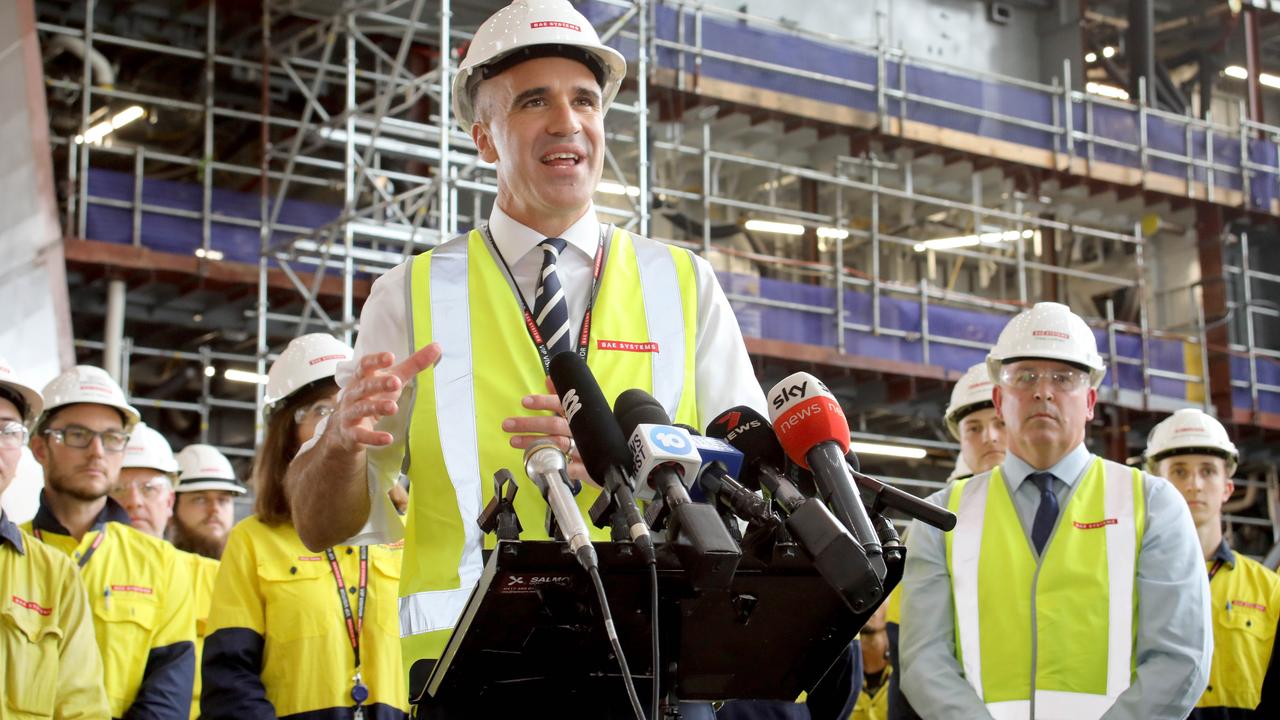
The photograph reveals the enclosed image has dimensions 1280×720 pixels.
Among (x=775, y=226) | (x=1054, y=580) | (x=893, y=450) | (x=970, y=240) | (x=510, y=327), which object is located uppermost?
(x=970, y=240)

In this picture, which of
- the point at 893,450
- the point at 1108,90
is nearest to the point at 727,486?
the point at 893,450

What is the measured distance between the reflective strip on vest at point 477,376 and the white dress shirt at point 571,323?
0.04 meters

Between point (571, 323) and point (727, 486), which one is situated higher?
point (571, 323)

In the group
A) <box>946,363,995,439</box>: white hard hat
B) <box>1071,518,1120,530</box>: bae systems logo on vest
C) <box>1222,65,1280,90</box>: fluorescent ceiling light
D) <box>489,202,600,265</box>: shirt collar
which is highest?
<box>1222,65,1280,90</box>: fluorescent ceiling light

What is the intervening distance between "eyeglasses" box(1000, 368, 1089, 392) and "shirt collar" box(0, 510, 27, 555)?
3475 millimetres

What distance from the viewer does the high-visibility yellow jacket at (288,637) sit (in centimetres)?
540

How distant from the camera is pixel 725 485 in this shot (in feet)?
7.27

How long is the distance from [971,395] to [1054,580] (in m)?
2.86

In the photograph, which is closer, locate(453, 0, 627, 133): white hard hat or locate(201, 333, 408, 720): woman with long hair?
locate(453, 0, 627, 133): white hard hat

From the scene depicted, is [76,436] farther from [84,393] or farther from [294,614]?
[294,614]

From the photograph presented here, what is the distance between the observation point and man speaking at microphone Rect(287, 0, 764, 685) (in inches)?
115

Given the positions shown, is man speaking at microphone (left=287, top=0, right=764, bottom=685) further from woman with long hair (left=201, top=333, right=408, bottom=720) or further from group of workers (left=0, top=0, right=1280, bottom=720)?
woman with long hair (left=201, top=333, right=408, bottom=720)

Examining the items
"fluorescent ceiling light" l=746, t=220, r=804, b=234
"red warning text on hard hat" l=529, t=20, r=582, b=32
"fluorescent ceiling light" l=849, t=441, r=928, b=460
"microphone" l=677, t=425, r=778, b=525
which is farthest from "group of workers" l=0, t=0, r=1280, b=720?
"fluorescent ceiling light" l=849, t=441, r=928, b=460

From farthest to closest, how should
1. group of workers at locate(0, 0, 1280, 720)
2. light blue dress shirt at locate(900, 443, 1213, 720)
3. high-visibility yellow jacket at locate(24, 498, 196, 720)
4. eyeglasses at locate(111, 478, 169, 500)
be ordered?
eyeglasses at locate(111, 478, 169, 500) < high-visibility yellow jacket at locate(24, 498, 196, 720) < light blue dress shirt at locate(900, 443, 1213, 720) < group of workers at locate(0, 0, 1280, 720)
